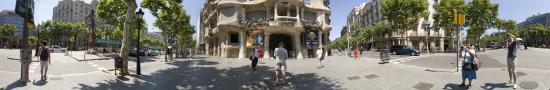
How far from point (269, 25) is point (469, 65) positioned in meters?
20.4

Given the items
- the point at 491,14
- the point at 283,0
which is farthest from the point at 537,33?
the point at 283,0

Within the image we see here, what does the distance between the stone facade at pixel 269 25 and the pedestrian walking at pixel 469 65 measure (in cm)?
1926

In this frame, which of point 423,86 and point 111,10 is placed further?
point 111,10

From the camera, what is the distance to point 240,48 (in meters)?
29.5

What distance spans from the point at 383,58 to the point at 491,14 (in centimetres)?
4024

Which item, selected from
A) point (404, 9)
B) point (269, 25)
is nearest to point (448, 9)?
point (404, 9)

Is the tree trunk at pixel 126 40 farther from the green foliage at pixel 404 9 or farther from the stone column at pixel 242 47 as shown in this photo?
the green foliage at pixel 404 9

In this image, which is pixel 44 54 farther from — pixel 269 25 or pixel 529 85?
pixel 269 25

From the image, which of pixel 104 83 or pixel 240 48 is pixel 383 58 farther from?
pixel 240 48

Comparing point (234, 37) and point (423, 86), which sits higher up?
point (234, 37)

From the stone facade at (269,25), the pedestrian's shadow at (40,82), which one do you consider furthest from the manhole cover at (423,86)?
the stone facade at (269,25)

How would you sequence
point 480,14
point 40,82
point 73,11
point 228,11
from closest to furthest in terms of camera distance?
point 40,82 < point 228,11 < point 480,14 < point 73,11

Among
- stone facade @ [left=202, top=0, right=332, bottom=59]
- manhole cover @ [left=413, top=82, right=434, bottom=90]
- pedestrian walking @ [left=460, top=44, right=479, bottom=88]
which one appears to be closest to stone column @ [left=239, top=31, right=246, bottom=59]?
stone facade @ [left=202, top=0, right=332, bottom=59]

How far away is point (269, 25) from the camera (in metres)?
27.8
